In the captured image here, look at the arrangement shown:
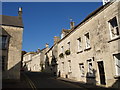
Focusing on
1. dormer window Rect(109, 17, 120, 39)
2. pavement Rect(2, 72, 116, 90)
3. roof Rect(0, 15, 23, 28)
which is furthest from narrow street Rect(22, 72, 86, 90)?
roof Rect(0, 15, 23, 28)

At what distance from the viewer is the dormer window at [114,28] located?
1027cm

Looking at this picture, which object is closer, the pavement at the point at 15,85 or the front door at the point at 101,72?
the pavement at the point at 15,85

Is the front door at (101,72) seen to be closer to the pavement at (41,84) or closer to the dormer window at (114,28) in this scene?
the pavement at (41,84)

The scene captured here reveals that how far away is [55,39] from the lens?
28.5m

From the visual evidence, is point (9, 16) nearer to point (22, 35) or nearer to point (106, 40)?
point (22, 35)

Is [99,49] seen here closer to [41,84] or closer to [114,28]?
[114,28]

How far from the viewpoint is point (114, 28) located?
10422 millimetres

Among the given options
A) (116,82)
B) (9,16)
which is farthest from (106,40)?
(9,16)

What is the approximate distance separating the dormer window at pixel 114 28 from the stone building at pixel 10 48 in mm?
11584

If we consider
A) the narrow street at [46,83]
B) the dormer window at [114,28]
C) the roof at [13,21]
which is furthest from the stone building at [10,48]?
the dormer window at [114,28]

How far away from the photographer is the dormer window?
10266 mm

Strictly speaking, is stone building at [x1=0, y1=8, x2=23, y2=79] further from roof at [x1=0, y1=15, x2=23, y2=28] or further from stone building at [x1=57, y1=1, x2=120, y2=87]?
stone building at [x1=57, y1=1, x2=120, y2=87]

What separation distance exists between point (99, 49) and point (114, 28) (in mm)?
2416

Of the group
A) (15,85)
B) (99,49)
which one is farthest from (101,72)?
(15,85)
